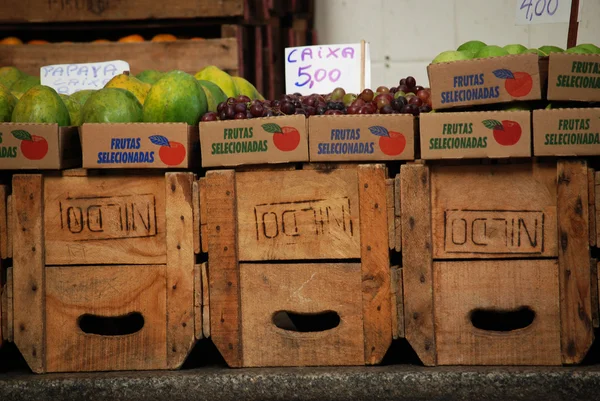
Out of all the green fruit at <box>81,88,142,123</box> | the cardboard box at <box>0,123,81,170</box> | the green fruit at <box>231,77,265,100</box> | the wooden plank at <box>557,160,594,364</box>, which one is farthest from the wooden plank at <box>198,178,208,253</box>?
the wooden plank at <box>557,160,594,364</box>

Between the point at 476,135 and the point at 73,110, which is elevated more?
the point at 73,110

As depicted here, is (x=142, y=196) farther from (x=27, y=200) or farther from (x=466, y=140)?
(x=466, y=140)

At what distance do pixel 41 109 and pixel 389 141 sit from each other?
1121 millimetres

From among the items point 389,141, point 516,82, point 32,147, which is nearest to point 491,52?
point 516,82

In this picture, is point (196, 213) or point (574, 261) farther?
point (196, 213)

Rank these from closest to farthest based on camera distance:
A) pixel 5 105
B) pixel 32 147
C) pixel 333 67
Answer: pixel 32 147, pixel 5 105, pixel 333 67

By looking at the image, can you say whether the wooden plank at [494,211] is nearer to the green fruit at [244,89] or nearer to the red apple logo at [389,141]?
the red apple logo at [389,141]

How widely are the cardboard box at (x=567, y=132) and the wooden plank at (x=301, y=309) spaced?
66 cm

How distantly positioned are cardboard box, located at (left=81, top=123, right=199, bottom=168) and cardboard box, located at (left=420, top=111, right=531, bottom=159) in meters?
0.74

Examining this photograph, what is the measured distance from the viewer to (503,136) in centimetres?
231

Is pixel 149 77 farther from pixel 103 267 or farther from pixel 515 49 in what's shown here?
pixel 515 49

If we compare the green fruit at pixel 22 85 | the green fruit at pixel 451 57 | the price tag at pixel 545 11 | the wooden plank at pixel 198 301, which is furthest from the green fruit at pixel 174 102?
the price tag at pixel 545 11

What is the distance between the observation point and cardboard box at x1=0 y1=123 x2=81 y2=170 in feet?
8.20

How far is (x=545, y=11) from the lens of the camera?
2.90m
